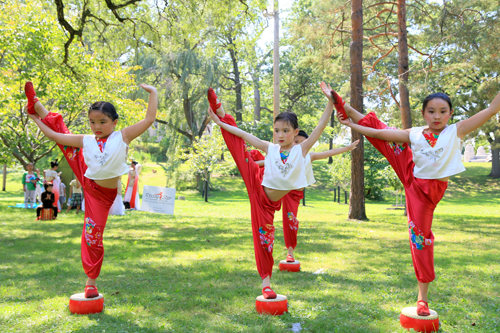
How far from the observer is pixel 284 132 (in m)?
4.18

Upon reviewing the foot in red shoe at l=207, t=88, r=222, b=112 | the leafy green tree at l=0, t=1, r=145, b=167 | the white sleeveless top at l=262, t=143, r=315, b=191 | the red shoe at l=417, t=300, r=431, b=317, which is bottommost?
the red shoe at l=417, t=300, r=431, b=317

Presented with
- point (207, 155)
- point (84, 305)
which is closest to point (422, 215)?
point (84, 305)

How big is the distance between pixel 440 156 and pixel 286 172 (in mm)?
1460

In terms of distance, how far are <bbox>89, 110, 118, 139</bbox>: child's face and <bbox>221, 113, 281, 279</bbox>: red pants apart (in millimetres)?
1243

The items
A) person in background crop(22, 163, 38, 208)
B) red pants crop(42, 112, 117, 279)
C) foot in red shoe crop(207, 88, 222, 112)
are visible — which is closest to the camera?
red pants crop(42, 112, 117, 279)

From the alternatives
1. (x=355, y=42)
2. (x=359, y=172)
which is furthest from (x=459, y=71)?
(x=359, y=172)

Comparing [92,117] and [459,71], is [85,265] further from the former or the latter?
[459,71]

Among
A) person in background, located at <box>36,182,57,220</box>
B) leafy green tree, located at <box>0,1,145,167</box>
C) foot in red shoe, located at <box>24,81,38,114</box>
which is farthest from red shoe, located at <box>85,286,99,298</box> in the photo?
leafy green tree, located at <box>0,1,145,167</box>

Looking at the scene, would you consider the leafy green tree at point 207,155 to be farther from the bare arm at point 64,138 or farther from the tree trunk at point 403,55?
the bare arm at point 64,138

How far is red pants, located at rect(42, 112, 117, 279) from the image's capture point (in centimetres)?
412

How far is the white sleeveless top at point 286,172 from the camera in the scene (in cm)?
409

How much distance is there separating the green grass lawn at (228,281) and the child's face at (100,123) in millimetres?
1878

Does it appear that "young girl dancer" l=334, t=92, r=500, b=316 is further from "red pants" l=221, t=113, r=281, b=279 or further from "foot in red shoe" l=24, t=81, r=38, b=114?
"foot in red shoe" l=24, t=81, r=38, b=114

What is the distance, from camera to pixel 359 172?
13031mm
